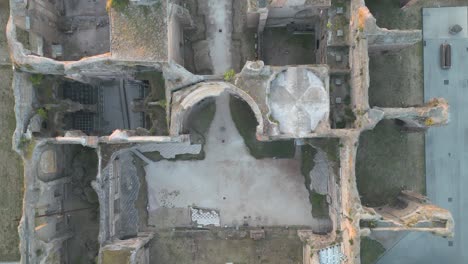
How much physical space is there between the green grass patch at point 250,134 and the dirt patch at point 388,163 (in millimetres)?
4267

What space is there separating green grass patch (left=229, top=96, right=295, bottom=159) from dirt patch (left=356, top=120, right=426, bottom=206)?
14.0ft

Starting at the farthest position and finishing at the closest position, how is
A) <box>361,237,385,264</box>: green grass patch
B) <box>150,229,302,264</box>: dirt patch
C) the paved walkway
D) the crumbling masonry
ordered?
<box>361,237,385,264</box>: green grass patch → the paved walkway → <box>150,229,302,264</box>: dirt patch → the crumbling masonry

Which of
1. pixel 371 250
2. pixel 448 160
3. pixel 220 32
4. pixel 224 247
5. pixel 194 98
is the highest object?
pixel 220 32

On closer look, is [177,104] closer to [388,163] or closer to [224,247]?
[224,247]

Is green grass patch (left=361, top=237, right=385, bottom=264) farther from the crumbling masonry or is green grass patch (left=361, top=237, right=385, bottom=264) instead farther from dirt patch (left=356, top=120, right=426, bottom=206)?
the crumbling masonry

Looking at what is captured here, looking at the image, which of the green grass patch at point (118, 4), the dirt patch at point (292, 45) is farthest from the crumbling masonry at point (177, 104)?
the dirt patch at point (292, 45)

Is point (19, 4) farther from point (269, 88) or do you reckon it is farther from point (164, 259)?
point (164, 259)

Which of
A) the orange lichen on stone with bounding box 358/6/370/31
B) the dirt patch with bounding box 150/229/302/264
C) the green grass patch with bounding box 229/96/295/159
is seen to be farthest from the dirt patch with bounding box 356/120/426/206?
the orange lichen on stone with bounding box 358/6/370/31

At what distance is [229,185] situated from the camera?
23.2 meters

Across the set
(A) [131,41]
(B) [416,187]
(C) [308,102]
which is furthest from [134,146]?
(B) [416,187]

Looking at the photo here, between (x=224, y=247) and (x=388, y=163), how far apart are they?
10.2m

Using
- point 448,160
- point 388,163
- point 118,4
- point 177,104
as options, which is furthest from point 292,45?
point 448,160

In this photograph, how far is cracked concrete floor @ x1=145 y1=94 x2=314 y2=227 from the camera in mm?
23078

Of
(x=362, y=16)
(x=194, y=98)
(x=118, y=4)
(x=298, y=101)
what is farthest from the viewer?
(x=194, y=98)
